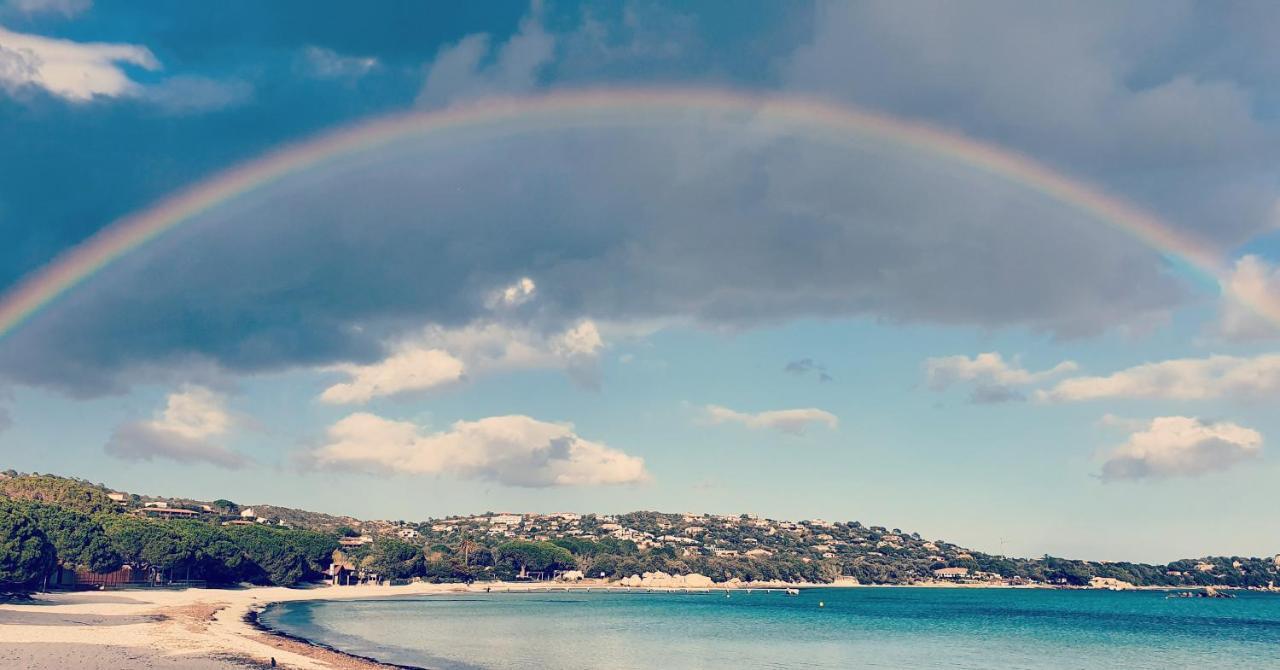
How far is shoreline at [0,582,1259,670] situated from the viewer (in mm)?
49156

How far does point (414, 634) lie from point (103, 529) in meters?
54.5

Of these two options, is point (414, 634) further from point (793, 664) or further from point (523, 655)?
point (793, 664)

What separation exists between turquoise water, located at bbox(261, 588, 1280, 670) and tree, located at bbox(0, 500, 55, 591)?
72.3 feet

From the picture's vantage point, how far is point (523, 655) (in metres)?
70.9

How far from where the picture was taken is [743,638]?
9675cm

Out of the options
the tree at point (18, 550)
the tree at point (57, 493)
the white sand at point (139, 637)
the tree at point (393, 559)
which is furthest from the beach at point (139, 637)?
the tree at point (393, 559)

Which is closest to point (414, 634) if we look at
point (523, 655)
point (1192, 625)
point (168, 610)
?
point (523, 655)

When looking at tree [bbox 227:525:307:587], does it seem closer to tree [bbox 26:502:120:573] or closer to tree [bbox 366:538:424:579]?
tree [bbox 366:538:424:579]

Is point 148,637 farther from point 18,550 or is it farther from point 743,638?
point 743,638

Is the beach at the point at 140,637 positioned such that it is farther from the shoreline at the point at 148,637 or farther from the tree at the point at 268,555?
the tree at the point at 268,555

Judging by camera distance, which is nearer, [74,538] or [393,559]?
[74,538]

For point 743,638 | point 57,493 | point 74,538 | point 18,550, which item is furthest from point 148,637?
point 57,493

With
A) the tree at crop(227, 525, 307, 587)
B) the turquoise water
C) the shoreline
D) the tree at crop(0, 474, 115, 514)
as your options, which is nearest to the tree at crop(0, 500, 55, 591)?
the shoreline

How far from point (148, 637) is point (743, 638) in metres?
57.2
